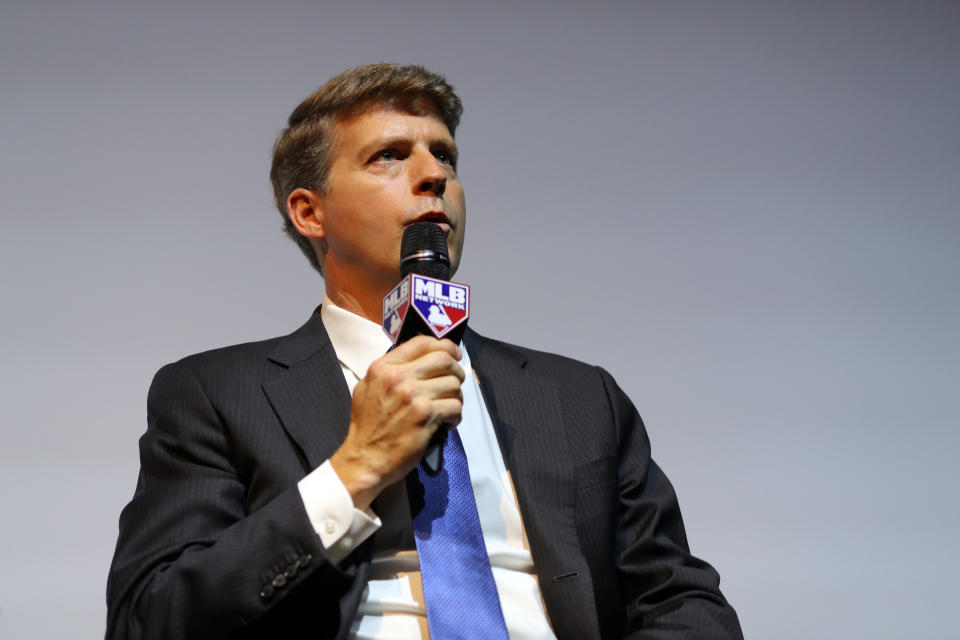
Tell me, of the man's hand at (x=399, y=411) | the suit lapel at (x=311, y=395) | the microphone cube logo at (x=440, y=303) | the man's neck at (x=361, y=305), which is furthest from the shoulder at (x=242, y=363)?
the microphone cube logo at (x=440, y=303)

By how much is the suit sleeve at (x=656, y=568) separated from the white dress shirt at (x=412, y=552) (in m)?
0.20

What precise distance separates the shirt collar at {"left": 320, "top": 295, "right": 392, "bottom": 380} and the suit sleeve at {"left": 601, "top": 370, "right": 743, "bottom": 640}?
19.9 inches

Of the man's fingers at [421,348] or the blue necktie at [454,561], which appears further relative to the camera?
the blue necktie at [454,561]

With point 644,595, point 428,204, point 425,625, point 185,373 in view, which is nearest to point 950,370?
point 644,595

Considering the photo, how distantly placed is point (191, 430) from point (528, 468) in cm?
60

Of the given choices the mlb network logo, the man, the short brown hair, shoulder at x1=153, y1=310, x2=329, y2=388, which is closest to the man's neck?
the man

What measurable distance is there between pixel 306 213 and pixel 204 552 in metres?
0.89

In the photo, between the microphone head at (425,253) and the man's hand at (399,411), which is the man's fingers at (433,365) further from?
the microphone head at (425,253)

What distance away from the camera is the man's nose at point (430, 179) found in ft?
5.83

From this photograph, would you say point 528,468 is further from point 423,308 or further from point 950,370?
point 950,370

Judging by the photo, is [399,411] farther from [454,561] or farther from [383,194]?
[383,194]

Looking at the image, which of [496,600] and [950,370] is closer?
[496,600]

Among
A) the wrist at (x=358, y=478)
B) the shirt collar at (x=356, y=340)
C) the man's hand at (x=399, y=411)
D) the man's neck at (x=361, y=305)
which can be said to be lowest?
the wrist at (x=358, y=478)

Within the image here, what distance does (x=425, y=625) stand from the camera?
4.66ft
